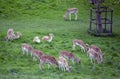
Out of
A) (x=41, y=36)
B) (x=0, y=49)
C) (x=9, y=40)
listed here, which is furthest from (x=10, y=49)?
(x=41, y=36)

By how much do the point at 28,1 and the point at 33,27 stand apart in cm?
788

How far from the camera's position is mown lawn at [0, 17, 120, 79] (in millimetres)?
13930

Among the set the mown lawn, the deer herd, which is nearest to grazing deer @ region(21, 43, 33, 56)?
the deer herd

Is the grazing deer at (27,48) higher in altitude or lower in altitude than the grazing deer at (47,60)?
higher

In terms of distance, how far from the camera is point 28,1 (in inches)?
1222

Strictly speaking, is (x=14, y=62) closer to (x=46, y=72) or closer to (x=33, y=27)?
(x=46, y=72)

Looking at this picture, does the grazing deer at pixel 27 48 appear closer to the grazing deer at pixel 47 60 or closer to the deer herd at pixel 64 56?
the deer herd at pixel 64 56

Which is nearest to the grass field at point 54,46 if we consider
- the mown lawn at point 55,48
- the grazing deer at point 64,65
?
the mown lawn at point 55,48

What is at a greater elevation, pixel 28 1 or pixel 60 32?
pixel 28 1

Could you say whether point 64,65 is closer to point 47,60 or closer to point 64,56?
point 47,60

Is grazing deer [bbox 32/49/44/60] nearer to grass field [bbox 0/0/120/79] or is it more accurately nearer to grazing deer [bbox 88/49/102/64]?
grass field [bbox 0/0/120/79]

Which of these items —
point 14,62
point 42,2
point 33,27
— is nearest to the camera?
point 14,62

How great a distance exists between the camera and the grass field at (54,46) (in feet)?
45.8

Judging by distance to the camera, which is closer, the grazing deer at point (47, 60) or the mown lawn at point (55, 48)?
the mown lawn at point (55, 48)
